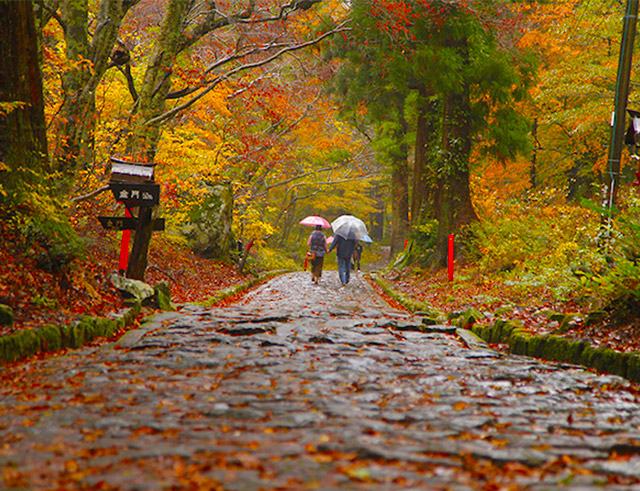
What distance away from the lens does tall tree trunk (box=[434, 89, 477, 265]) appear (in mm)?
19578

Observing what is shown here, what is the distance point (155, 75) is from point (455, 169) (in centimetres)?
930

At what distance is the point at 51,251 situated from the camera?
8.81m

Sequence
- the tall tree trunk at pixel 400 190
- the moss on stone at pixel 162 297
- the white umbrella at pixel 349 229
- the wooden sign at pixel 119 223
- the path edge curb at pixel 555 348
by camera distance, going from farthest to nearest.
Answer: the tall tree trunk at pixel 400 190 < the white umbrella at pixel 349 229 < the moss on stone at pixel 162 297 < the wooden sign at pixel 119 223 < the path edge curb at pixel 555 348

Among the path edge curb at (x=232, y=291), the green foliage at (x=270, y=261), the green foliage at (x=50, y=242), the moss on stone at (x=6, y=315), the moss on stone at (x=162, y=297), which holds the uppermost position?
the green foliage at (x=50, y=242)

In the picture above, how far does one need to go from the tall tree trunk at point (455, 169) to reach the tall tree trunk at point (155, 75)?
8.51 meters

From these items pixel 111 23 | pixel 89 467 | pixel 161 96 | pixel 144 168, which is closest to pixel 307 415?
pixel 89 467

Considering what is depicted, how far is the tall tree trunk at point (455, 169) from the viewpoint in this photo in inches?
771

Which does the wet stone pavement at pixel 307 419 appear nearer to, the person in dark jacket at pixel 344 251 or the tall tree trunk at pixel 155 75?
the tall tree trunk at pixel 155 75

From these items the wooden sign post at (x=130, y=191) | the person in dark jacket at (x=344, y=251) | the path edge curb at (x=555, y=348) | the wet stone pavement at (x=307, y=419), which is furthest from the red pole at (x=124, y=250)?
the person in dark jacket at (x=344, y=251)

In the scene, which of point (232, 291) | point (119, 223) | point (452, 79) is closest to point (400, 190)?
point (452, 79)

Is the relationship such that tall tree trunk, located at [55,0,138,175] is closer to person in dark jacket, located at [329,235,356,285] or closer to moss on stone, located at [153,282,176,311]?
moss on stone, located at [153,282,176,311]

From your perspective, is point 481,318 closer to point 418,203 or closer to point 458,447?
point 458,447

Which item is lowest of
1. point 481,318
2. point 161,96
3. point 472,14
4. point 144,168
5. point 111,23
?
point 481,318

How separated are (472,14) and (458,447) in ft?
52.6
